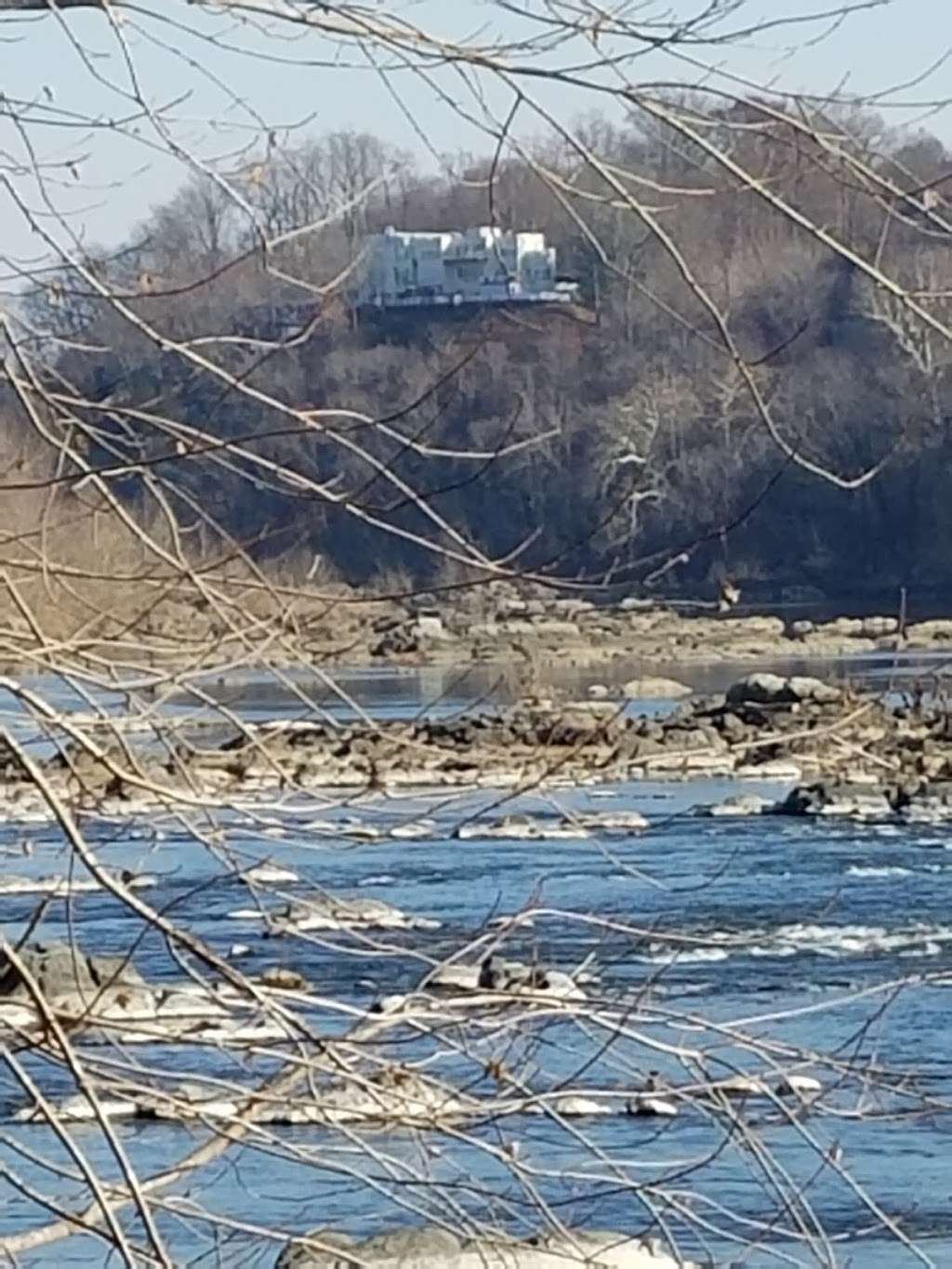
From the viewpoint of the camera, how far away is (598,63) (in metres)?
3.50

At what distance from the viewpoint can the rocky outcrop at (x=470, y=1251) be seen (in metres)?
3.95

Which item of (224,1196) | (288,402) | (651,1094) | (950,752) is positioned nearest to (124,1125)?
(651,1094)

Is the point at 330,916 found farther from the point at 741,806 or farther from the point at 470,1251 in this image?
the point at 741,806

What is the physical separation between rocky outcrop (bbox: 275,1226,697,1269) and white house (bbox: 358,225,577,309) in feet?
4.36

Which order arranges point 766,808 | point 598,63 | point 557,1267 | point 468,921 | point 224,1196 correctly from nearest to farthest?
point 598,63, point 557,1267, point 224,1196, point 468,921, point 766,808

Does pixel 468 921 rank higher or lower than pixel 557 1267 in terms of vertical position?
lower

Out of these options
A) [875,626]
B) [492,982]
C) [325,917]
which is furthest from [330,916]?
[875,626]

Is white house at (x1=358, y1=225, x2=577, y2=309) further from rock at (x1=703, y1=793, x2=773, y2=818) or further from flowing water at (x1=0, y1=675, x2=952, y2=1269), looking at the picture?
rock at (x1=703, y1=793, x2=773, y2=818)

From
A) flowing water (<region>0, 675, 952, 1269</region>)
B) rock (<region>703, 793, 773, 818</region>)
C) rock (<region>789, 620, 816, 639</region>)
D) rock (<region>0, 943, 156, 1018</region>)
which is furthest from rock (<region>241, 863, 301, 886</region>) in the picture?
rock (<region>789, 620, 816, 639</region>)

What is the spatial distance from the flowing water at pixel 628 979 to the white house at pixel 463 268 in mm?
603

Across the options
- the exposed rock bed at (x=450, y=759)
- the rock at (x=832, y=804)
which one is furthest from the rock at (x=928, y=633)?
the exposed rock bed at (x=450, y=759)

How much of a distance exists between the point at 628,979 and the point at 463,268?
8.10 metres

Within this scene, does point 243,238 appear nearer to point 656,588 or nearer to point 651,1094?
point 656,588

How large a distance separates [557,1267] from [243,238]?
7.72 feet
